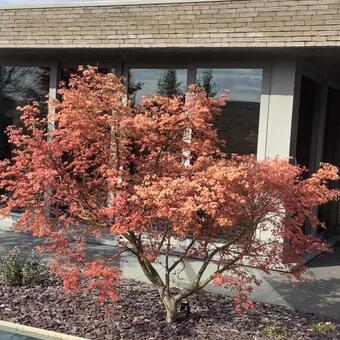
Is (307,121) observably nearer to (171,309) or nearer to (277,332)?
(277,332)

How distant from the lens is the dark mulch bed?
5.16 meters

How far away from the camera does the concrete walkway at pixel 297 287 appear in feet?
20.7

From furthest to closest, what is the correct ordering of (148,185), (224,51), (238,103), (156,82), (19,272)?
(156,82) < (238,103) < (224,51) < (19,272) < (148,185)

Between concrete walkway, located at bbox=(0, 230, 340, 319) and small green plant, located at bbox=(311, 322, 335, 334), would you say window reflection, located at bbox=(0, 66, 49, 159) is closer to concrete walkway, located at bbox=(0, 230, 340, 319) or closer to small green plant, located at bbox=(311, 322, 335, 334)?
concrete walkway, located at bbox=(0, 230, 340, 319)

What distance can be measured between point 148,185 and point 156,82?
4748mm

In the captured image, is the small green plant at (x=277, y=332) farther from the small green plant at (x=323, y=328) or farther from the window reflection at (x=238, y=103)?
the window reflection at (x=238, y=103)

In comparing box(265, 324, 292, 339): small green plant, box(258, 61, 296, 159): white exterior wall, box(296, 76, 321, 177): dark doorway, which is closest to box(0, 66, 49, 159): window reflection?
box(258, 61, 296, 159): white exterior wall

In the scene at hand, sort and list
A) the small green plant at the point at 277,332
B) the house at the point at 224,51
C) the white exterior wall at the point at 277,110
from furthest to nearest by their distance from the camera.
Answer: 1. the white exterior wall at the point at 277,110
2. the house at the point at 224,51
3. the small green plant at the point at 277,332

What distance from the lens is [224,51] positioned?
8.32 m

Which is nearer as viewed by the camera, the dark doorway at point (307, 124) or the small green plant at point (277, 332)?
the small green plant at point (277, 332)

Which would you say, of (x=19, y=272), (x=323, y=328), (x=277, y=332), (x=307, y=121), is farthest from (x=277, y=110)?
(x=19, y=272)

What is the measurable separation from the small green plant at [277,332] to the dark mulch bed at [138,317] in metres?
0.06

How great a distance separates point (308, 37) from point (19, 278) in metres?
4.73

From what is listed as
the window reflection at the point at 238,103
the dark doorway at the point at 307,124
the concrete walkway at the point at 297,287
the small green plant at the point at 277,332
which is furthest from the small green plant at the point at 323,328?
the dark doorway at the point at 307,124
